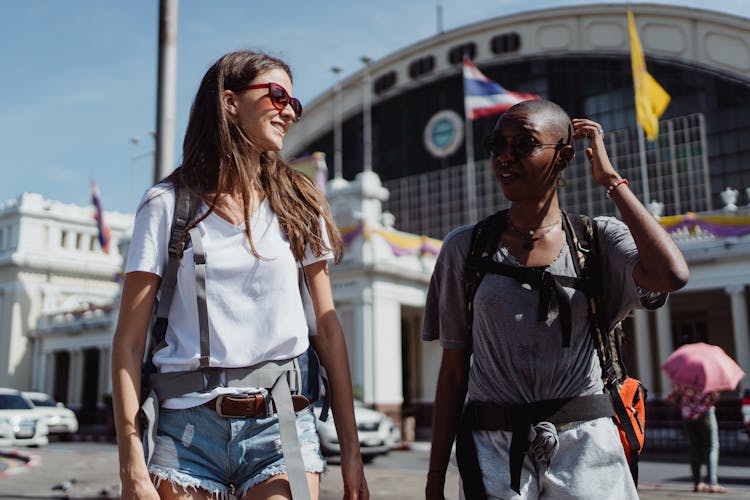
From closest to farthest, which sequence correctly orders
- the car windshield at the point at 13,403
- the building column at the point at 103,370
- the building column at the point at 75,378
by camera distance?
the car windshield at the point at 13,403
the building column at the point at 103,370
the building column at the point at 75,378

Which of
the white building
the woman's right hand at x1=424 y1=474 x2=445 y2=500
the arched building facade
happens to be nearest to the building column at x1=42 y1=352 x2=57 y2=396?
the white building

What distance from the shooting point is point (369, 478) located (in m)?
13.3

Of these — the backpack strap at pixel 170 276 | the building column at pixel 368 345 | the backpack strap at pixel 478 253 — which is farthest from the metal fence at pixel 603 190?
the backpack strap at pixel 170 276

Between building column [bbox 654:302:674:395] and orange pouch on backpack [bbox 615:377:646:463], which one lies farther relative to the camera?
building column [bbox 654:302:674:395]

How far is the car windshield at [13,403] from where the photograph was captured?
24.8m

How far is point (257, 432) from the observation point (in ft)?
8.43

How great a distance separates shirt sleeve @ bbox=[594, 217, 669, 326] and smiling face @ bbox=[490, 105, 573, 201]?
0.28 metres

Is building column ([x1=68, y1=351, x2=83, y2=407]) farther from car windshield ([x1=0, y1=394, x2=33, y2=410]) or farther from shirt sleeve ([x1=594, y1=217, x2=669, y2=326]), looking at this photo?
shirt sleeve ([x1=594, y1=217, x2=669, y2=326])

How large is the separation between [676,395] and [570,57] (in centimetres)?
2951

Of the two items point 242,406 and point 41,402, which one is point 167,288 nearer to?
point 242,406

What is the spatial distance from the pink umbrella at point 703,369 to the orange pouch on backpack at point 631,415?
9960 mm

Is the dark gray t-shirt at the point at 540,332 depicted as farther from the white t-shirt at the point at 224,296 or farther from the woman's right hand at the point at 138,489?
the woman's right hand at the point at 138,489

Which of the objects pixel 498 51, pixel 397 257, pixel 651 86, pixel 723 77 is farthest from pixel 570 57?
pixel 397 257

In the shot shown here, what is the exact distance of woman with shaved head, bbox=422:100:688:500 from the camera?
2.72 metres
